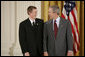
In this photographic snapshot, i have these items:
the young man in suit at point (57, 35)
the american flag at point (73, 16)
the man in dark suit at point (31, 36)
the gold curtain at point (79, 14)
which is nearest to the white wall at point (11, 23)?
the gold curtain at point (79, 14)

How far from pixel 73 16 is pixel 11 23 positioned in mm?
1591

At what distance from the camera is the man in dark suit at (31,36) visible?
2994mm

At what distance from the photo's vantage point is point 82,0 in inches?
189

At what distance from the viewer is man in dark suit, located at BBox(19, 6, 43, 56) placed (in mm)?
2994

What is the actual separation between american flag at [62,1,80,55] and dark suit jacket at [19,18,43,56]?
1713mm

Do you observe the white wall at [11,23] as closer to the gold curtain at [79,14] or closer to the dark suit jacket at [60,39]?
the gold curtain at [79,14]

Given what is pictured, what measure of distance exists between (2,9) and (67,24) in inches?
107

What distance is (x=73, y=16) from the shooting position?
4656mm

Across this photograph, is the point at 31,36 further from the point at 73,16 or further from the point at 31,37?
the point at 73,16

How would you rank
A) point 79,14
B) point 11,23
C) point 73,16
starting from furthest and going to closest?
point 11,23 < point 79,14 < point 73,16

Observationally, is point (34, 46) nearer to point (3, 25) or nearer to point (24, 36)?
point (24, 36)

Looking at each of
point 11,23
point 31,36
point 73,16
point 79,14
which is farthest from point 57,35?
point 11,23

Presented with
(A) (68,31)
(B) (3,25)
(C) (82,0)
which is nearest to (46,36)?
(A) (68,31)

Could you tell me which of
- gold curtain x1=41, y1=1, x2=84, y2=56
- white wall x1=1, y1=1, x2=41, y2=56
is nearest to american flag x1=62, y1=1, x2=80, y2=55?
gold curtain x1=41, y1=1, x2=84, y2=56
